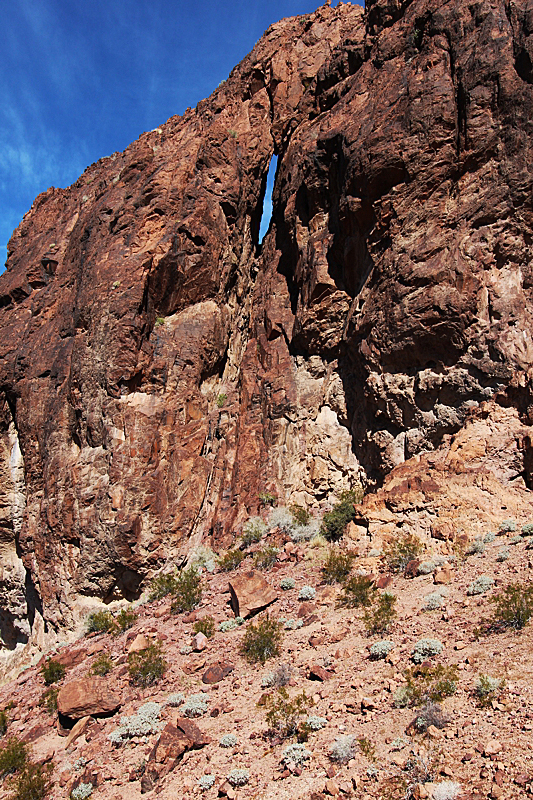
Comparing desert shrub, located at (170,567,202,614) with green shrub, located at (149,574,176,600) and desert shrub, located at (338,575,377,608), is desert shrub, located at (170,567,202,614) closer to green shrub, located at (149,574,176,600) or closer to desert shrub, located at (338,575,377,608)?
green shrub, located at (149,574,176,600)

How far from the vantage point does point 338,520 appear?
11.6m

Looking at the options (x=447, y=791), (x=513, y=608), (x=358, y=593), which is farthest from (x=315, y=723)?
(x=358, y=593)

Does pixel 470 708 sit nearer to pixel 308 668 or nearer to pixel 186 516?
pixel 308 668

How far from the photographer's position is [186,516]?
14.9m

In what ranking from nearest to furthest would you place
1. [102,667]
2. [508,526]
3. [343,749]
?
[343,749] → [508,526] → [102,667]

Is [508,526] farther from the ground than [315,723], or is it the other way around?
[508,526]

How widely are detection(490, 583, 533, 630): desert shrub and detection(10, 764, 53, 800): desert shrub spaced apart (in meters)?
6.59

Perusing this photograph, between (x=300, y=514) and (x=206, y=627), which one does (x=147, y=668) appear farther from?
(x=300, y=514)

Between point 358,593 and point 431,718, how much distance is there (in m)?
3.54

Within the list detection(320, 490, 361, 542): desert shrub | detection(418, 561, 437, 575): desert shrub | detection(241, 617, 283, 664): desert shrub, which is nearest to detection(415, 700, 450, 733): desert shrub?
detection(241, 617, 283, 664): desert shrub

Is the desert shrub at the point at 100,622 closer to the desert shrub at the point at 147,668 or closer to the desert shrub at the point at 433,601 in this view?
the desert shrub at the point at 147,668

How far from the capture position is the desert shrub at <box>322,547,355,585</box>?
972cm

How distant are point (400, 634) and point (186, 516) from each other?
28.6 ft

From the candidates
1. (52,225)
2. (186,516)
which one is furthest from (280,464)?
(52,225)
